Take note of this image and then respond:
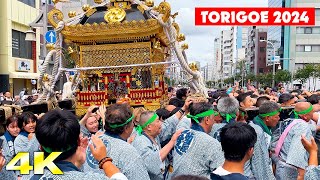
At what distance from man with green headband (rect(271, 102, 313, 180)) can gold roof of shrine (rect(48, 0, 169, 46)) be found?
180 inches

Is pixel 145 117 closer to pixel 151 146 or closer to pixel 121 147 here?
pixel 151 146

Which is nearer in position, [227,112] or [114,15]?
[227,112]

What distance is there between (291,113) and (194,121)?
1.93m

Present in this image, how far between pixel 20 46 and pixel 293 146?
2510 cm

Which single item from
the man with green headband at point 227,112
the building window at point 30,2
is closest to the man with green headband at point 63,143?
the man with green headband at point 227,112

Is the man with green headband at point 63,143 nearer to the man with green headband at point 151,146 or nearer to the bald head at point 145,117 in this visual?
the man with green headband at point 151,146

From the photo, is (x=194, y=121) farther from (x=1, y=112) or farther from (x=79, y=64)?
(x=79, y=64)

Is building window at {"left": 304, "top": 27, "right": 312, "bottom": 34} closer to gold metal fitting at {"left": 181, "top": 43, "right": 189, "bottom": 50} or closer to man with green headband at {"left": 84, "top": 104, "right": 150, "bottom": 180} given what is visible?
gold metal fitting at {"left": 181, "top": 43, "right": 189, "bottom": 50}

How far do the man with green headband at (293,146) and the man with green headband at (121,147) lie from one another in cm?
163

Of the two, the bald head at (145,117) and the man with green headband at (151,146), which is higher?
the bald head at (145,117)

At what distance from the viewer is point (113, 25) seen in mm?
8219

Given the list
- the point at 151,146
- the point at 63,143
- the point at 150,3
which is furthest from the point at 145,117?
the point at 150,3

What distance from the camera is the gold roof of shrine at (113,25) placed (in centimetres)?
819

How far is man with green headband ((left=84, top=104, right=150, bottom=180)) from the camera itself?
268cm
